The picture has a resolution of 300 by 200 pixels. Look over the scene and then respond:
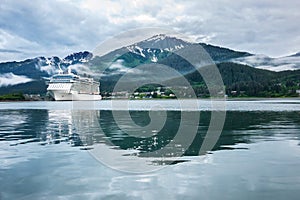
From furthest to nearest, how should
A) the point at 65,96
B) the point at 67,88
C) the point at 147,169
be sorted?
1. the point at 65,96
2. the point at 67,88
3. the point at 147,169

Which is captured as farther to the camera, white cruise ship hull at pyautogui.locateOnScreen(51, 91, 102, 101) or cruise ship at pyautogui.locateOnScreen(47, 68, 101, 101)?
white cruise ship hull at pyautogui.locateOnScreen(51, 91, 102, 101)

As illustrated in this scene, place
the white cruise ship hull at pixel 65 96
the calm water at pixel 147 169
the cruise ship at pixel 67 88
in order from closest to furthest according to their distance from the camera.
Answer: the calm water at pixel 147 169 → the cruise ship at pixel 67 88 → the white cruise ship hull at pixel 65 96

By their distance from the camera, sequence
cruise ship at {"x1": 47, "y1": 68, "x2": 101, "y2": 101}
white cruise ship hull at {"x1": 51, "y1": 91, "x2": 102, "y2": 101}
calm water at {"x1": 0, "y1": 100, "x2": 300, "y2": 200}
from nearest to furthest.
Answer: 1. calm water at {"x1": 0, "y1": 100, "x2": 300, "y2": 200}
2. cruise ship at {"x1": 47, "y1": 68, "x2": 101, "y2": 101}
3. white cruise ship hull at {"x1": 51, "y1": 91, "x2": 102, "y2": 101}

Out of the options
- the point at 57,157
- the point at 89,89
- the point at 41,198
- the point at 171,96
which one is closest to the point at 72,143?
the point at 57,157

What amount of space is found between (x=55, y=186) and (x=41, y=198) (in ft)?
3.35

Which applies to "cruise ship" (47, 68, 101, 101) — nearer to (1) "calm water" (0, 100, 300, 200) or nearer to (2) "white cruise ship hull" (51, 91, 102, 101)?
(2) "white cruise ship hull" (51, 91, 102, 101)

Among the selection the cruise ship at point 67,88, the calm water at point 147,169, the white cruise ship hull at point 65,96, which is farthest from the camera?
the white cruise ship hull at point 65,96

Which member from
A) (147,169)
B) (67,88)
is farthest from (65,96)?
(147,169)

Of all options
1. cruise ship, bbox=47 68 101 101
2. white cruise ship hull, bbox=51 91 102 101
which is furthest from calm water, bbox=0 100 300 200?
white cruise ship hull, bbox=51 91 102 101

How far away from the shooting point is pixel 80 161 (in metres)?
12.1

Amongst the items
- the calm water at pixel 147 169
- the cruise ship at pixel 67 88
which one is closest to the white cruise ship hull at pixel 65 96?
the cruise ship at pixel 67 88

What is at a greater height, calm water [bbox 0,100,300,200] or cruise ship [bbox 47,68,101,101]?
cruise ship [bbox 47,68,101,101]

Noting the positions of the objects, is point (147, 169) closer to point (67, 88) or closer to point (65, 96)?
point (67, 88)

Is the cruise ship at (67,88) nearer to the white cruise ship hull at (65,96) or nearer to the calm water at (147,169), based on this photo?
the white cruise ship hull at (65,96)
